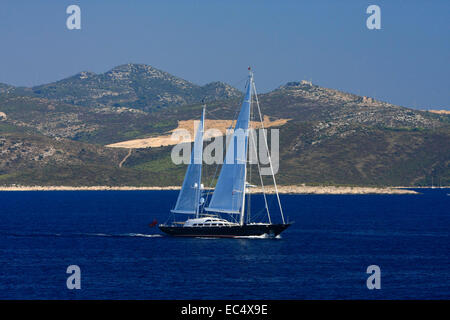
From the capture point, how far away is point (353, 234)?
100375mm

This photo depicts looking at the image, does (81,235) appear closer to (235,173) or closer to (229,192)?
(229,192)

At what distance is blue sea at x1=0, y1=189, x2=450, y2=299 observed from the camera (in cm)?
Result: 5641

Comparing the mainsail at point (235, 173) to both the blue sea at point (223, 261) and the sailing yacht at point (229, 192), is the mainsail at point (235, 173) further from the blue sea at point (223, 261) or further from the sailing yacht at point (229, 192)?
the blue sea at point (223, 261)

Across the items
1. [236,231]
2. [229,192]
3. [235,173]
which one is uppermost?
[235,173]

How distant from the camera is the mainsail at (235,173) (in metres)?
82.4

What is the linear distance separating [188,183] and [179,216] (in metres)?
43.6

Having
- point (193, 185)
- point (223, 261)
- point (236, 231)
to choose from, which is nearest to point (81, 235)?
point (193, 185)

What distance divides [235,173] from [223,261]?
1510 cm

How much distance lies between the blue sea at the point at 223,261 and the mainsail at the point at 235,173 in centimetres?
436

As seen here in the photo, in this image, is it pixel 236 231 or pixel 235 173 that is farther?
pixel 236 231

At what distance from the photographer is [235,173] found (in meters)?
83.5

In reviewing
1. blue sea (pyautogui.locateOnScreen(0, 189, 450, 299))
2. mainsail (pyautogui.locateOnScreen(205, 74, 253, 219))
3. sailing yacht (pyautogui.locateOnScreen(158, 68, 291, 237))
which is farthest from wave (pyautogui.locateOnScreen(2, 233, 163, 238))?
mainsail (pyautogui.locateOnScreen(205, 74, 253, 219))
